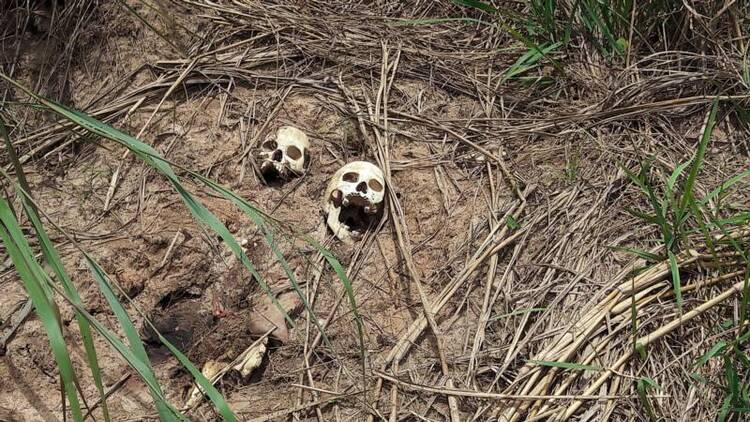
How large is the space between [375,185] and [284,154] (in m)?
0.37

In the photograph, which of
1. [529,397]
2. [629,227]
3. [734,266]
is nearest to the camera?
[529,397]

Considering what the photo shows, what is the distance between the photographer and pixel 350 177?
8.33 feet

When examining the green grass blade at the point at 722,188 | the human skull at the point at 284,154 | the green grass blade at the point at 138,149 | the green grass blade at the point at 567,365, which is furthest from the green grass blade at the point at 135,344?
the green grass blade at the point at 722,188

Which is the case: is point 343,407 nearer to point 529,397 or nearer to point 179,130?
point 529,397

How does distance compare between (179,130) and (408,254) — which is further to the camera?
(179,130)

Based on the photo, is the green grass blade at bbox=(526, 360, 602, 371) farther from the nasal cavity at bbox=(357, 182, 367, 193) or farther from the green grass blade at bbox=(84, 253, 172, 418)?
the green grass blade at bbox=(84, 253, 172, 418)

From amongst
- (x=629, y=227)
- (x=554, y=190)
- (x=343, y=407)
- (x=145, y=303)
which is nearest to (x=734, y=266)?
(x=629, y=227)

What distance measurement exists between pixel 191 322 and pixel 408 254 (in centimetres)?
74

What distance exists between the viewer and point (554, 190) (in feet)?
8.11

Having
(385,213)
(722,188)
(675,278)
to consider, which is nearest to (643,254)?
(675,278)

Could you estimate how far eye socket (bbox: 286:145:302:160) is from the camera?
8.68 ft

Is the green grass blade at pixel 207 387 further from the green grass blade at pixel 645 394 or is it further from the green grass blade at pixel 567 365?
the green grass blade at pixel 645 394

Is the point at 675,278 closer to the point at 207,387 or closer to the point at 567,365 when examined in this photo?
the point at 567,365

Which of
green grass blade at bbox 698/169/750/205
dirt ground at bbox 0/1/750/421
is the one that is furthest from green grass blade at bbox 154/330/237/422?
green grass blade at bbox 698/169/750/205
